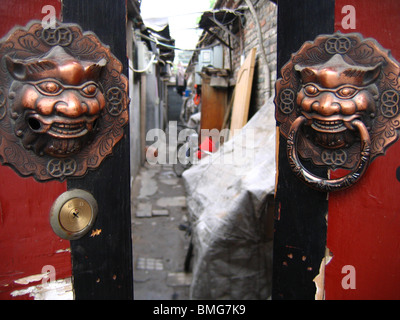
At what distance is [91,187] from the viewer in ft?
3.29

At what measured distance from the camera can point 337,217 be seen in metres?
1.08

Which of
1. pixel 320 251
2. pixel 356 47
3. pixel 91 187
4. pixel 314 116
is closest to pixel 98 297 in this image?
pixel 91 187

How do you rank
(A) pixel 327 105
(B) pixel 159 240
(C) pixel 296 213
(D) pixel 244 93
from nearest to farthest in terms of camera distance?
(A) pixel 327 105 < (C) pixel 296 213 < (B) pixel 159 240 < (D) pixel 244 93

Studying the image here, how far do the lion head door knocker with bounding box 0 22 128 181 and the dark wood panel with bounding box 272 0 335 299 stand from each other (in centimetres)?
63

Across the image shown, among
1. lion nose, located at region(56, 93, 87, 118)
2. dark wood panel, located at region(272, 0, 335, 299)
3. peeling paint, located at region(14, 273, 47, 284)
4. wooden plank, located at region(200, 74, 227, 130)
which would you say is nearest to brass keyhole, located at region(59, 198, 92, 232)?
peeling paint, located at region(14, 273, 47, 284)

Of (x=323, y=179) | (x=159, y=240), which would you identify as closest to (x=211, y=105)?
(x=159, y=240)

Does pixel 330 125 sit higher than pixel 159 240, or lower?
higher

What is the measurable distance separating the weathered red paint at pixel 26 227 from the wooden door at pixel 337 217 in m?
0.79

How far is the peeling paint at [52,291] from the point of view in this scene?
97 cm

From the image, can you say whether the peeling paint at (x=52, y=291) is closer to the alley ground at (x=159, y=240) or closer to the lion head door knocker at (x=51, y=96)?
the lion head door knocker at (x=51, y=96)

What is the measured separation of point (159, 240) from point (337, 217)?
11.2ft

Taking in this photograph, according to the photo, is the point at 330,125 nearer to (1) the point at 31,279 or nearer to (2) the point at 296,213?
(2) the point at 296,213

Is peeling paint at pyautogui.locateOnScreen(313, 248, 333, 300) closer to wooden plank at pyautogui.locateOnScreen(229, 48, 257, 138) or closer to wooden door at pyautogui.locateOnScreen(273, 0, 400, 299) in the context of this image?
wooden door at pyautogui.locateOnScreen(273, 0, 400, 299)

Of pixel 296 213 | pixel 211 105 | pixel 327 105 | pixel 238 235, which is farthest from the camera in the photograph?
pixel 211 105
